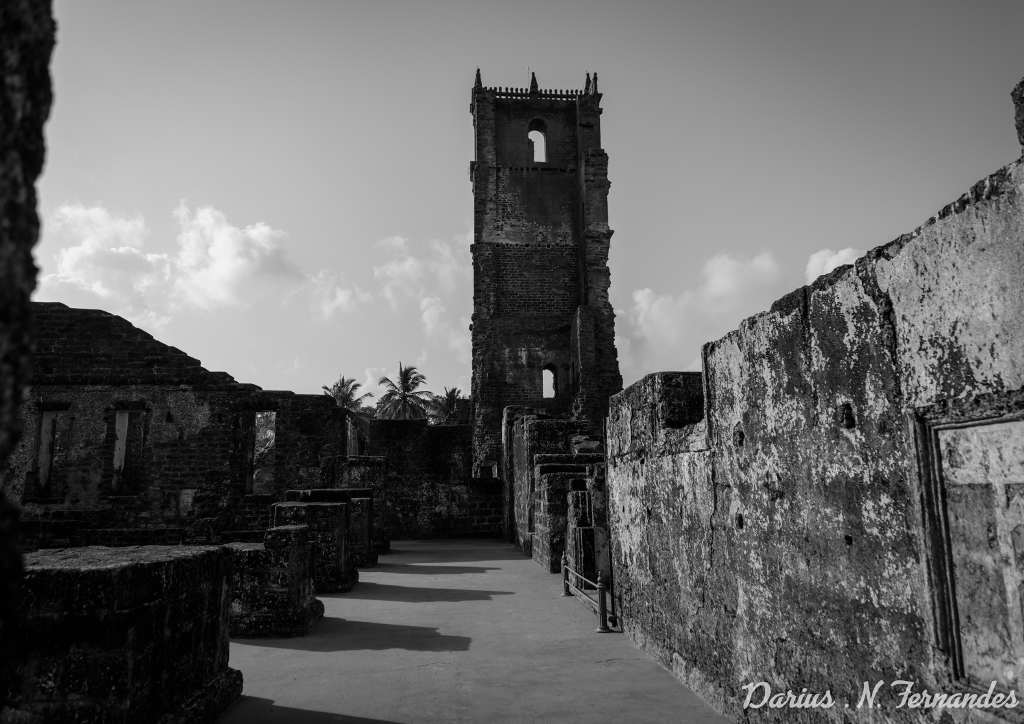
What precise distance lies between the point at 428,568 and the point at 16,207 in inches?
405

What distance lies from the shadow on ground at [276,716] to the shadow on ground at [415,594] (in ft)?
12.3

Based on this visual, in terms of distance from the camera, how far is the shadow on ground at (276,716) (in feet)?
11.9

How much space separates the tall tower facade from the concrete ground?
710 inches

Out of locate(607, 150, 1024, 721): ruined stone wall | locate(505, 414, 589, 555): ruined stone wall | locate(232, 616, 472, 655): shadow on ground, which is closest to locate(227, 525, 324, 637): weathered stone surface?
locate(232, 616, 472, 655): shadow on ground

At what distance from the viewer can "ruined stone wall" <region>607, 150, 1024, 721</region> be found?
6.62 ft

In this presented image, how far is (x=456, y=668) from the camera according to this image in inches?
185

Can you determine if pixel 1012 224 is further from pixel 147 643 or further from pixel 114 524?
pixel 114 524

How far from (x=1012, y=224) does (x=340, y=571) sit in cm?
766

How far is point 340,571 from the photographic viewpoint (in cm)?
826

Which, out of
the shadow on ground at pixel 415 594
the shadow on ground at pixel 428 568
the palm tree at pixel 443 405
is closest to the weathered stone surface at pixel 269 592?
the shadow on ground at pixel 415 594

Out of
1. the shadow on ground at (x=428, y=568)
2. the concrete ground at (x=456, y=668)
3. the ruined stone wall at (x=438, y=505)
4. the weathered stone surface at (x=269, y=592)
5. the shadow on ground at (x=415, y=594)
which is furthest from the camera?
the ruined stone wall at (x=438, y=505)

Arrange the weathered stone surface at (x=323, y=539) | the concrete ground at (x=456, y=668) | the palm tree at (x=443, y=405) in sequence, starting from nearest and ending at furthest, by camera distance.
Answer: the concrete ground at (x=456, y=668) → the weathered stone surface at (x=323, y=539) → the palm tree at (x=443, y=405)

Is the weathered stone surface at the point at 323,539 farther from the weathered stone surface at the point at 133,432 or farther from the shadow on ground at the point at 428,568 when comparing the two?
the weathered stone surface at the point at 133,432

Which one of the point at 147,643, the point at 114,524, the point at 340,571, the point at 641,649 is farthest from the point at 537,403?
the point at 147,643
